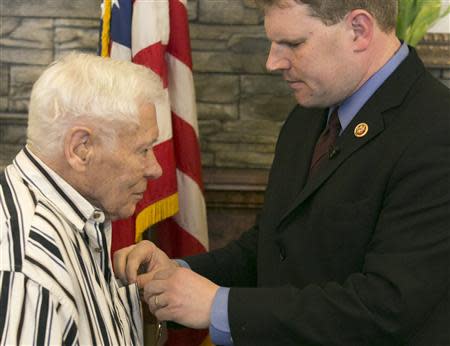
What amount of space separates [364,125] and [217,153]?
1932 millimetres

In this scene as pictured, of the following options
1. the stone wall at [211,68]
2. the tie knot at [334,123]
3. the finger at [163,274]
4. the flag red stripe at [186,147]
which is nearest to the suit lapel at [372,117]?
the tie knot at [334,123]

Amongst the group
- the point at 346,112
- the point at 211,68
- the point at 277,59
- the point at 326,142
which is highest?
the point at 277,59

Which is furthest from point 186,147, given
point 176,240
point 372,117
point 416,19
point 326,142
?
point 372,117

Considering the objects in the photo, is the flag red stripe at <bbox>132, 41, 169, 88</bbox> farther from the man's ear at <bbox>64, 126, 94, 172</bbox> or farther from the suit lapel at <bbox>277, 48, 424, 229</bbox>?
the man's ear at <bbox>64, 126, 94, 172</bbox>

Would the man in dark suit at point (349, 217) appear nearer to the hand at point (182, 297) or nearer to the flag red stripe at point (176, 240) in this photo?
the hand at point (182, 297)

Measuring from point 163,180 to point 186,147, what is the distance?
0.68 feet

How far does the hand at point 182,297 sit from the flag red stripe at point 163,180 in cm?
121

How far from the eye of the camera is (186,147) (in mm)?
3445

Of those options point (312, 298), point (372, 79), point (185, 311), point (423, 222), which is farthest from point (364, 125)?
point (185, 311)

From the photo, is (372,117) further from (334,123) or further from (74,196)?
(74,196)

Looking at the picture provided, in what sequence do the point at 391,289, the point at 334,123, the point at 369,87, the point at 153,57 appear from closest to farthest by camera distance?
the point at 391,289
the point at 369,87
the point at 334,123
the point at 153,57

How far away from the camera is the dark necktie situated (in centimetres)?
224

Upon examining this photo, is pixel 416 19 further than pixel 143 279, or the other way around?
pixel 416 19

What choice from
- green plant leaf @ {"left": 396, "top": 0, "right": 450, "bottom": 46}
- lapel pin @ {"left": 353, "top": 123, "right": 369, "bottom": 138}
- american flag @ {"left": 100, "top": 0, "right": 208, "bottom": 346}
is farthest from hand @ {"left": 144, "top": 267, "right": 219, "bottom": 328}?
green plant leaf @ {"left": 396, "top": 0, "right": 450, "bottom": 46}
